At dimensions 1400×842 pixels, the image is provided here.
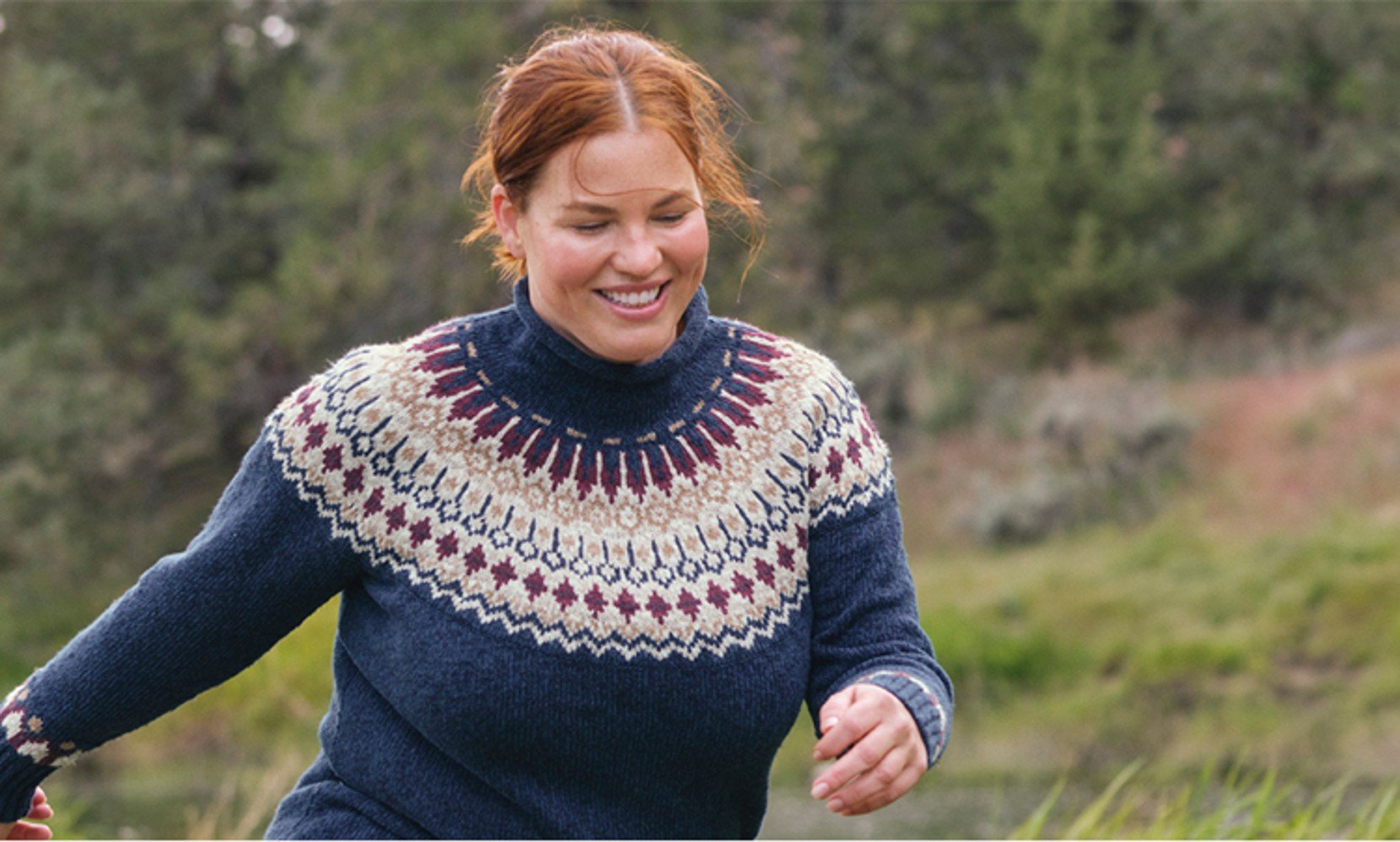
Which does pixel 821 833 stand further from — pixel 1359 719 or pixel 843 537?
pixel 843 537

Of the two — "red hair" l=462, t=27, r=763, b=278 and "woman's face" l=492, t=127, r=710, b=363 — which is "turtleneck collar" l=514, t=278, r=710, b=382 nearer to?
"woman's face" l=492, t=127, r=710, b=363

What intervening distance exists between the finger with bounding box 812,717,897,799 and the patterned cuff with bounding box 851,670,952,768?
0.07 metres

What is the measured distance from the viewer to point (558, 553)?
80.3 inches

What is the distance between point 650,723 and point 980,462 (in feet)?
50.6

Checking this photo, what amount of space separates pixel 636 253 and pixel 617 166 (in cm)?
10

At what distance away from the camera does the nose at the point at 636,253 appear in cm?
198

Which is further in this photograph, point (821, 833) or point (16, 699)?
point (821, 833)

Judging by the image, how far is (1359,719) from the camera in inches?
444

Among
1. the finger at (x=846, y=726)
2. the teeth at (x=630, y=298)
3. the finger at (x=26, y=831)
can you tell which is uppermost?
the teeth at (x=630, y=298)

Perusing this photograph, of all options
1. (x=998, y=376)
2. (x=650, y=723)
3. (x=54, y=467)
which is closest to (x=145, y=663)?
(x=650, y=723)

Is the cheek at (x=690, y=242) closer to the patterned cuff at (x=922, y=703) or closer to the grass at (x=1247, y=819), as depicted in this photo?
the patterned cuff at (x=922, y=703)

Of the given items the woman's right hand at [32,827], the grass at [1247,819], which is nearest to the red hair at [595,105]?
the woman's right hand at [32,827]

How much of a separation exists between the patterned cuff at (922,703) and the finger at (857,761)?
0.22ft

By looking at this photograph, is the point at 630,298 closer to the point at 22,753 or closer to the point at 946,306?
the point at 22,753
